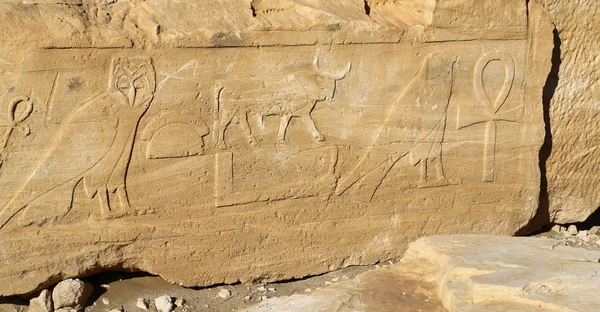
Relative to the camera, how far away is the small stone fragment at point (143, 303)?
14.3 ft

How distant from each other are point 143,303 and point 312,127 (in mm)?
1374

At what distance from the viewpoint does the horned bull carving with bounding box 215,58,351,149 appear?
4312 mm

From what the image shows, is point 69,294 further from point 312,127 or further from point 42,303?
point 312,127

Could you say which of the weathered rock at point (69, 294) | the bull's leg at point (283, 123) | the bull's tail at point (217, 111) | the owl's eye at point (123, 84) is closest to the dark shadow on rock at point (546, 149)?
the bull's leg at point (283, 123)

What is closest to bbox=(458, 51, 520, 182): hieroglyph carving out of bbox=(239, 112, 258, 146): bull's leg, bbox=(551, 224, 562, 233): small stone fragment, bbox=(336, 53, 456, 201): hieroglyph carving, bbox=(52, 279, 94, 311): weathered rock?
bbox=(336, 53, 456, 201): hieroglyph carving

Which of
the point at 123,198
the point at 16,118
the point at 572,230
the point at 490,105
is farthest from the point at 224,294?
the point at 572,230

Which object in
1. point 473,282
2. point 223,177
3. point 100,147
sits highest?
point 100,147

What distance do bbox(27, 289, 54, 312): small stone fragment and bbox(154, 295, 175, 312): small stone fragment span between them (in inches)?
22.3

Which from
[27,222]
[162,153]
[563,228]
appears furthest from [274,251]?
[563,228]

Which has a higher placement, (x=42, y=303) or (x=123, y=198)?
(x=123, y=198)

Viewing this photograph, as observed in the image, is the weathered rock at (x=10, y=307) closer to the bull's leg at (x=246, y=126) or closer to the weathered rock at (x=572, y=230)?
the bull's leg at (x=246, y=126)

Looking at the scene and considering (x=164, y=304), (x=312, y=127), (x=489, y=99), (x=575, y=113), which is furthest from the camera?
(x=575, y=113)

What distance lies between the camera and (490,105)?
4.90 metres

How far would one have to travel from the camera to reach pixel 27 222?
405 cm
